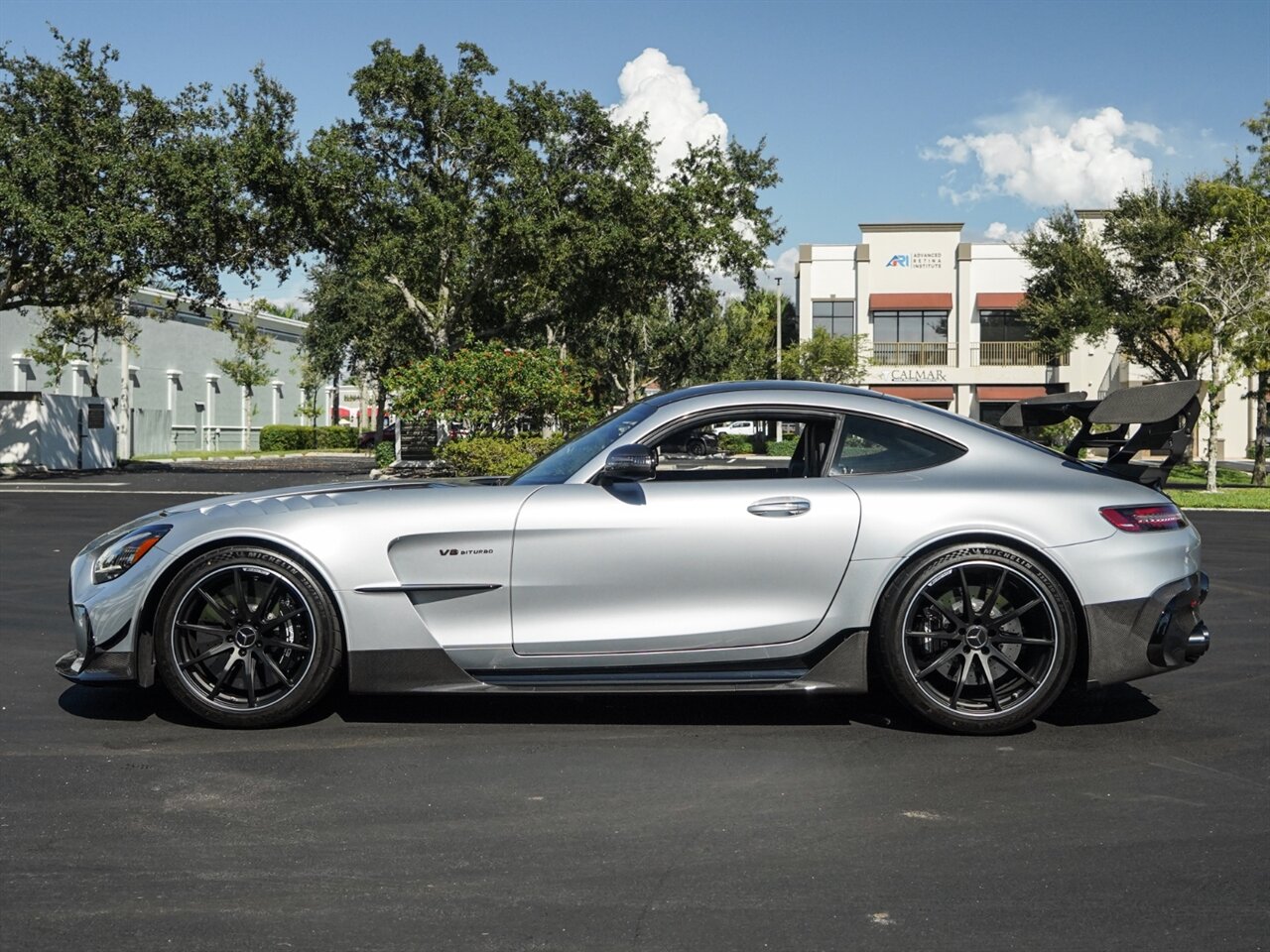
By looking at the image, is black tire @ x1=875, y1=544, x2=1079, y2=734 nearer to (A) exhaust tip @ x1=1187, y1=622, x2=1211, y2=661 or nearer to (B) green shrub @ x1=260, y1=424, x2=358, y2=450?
(A) exhaust tip @ x1=1187, y1=622, x2=1211, y2=661

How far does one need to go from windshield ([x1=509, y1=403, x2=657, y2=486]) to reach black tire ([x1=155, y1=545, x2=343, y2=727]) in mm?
998

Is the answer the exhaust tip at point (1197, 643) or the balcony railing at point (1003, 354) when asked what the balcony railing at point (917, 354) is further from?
the exhaust tip at point (1197, 643)

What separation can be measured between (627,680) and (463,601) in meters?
0.73

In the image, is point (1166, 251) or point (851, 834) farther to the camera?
point (1166, 251)

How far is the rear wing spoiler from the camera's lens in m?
5.70

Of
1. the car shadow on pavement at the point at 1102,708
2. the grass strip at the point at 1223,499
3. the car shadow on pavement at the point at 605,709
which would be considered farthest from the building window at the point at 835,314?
the car shadow on pavement at the point at 605,709

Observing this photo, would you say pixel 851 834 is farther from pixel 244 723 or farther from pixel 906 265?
pixel 906 265

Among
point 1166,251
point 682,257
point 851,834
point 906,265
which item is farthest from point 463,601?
point 906,265

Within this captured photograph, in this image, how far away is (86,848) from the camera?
3947 millimetres

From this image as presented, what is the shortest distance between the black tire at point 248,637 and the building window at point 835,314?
62834 mm

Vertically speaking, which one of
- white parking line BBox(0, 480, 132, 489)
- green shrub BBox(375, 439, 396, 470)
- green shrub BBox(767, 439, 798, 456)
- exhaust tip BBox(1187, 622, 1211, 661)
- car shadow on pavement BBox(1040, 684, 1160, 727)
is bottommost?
car shadow on pavement BBox(1040, 684, 1160, 727)

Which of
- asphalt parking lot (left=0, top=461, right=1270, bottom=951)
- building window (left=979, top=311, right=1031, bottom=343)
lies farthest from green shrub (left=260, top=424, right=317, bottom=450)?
asphalt parking lot (left=0, top=461, right=1270, bottom=951)

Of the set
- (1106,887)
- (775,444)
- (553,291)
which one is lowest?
(1106,887)

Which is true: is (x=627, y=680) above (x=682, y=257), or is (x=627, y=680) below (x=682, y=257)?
below
